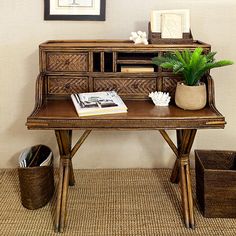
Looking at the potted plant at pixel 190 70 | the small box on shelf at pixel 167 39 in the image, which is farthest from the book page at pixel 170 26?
the potted plant at pixel 190 70

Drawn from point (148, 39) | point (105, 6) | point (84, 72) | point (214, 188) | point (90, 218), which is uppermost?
point (105, 6)

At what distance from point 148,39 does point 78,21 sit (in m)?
0.52

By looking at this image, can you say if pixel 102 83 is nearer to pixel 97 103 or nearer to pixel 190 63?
pixel 97 103

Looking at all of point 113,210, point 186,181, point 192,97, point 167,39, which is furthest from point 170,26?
point 113,210

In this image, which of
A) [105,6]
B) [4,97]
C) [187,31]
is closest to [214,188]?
[187,31]

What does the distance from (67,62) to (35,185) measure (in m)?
0.76

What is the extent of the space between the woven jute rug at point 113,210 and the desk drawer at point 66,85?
2.34 feet

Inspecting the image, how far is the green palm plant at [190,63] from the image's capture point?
5.74ft

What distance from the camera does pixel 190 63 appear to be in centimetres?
176

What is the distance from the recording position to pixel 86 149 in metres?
2.57

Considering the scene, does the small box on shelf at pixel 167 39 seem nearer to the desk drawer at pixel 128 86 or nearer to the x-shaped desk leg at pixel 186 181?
the desk drawer at pixel 128 86

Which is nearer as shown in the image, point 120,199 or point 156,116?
point 156,116

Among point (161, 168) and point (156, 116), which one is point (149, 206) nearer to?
point (161, 168)

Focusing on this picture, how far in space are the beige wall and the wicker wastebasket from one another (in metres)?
0.48
